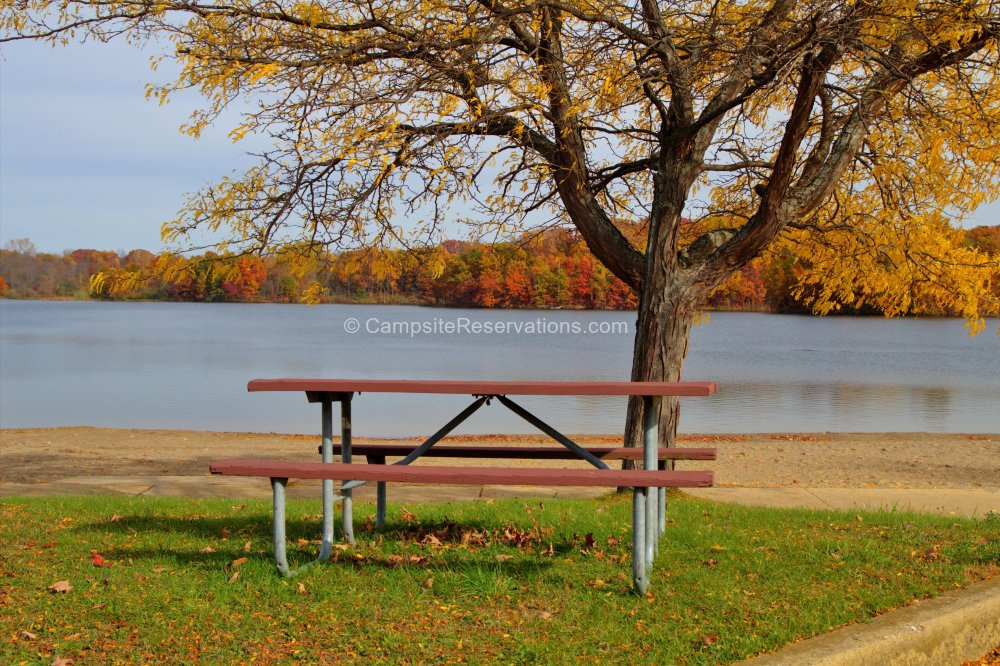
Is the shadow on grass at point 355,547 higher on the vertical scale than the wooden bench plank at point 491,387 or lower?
lower

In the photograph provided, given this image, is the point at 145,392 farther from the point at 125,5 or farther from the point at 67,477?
the point at 125,5

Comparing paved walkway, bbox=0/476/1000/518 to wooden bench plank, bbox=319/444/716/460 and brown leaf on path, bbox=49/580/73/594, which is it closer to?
wooden bench plank, bbox=319/444/716/460

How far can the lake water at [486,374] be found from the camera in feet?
74.8

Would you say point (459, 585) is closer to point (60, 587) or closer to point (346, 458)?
point (346, 458)

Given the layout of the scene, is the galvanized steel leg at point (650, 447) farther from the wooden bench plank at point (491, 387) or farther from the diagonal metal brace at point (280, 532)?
the diagonal metal brace at point (280, 532)

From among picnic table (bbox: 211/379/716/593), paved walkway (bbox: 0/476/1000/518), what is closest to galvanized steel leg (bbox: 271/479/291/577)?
picnic table (bbox: 211/379/716/593)

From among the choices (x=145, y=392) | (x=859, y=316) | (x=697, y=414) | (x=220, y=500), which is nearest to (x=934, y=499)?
(x=220, y=500)

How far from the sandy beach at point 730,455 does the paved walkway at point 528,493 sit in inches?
46.1

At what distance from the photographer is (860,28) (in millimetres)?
6969

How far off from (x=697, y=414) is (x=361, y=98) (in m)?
17.8

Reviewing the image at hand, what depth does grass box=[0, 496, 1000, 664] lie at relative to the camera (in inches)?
160

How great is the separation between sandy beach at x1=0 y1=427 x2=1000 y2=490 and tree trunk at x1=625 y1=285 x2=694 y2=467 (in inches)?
93.9

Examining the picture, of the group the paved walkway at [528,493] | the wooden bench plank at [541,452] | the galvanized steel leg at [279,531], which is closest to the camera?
the galvanized steel leg at [279,531]

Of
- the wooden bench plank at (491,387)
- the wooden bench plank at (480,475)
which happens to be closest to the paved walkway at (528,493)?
the wooden bench plank at (491,387)
